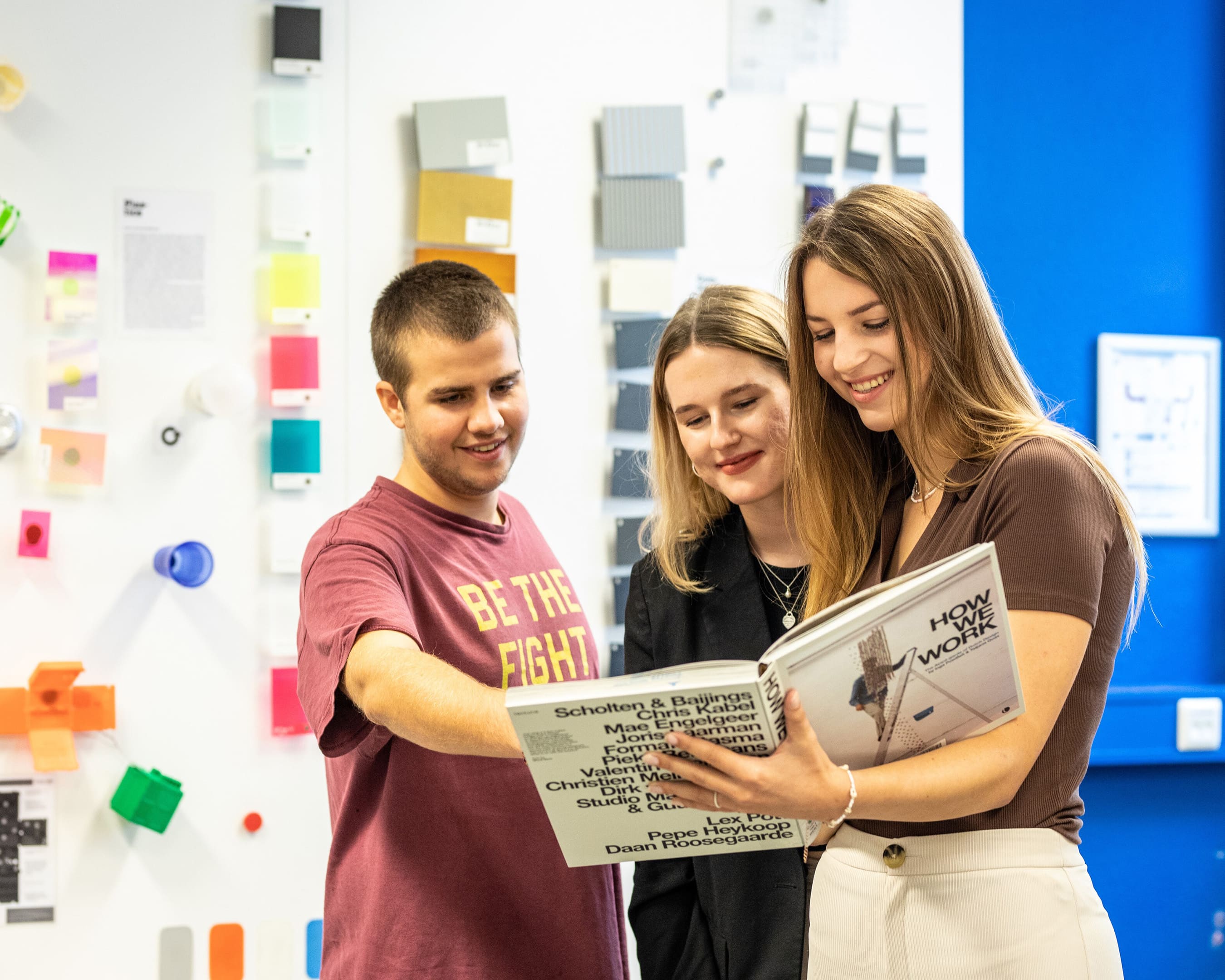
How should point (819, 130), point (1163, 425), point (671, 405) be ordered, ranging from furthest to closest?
1. point (1163, 425)
2. point (819, 130)
3. point (671, 405)

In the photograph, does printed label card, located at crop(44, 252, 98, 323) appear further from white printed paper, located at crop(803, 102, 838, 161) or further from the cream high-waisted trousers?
the cream high-waisted trousers

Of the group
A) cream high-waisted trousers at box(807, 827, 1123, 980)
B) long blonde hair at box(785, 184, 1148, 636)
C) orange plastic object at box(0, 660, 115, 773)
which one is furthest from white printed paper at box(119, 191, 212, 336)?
cream high-waisted trousers at box(807, 827, 1123, 980)

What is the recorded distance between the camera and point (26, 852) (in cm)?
221

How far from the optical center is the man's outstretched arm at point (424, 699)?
1096mm

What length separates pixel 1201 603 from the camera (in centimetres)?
283

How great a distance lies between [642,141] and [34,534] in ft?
5.03

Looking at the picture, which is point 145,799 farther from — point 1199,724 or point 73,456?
point 1199,724

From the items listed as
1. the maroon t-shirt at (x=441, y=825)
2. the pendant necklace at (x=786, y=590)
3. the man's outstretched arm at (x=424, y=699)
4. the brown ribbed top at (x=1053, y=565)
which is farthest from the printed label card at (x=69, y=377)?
the brown ribbed top at (x=1053, y=565)

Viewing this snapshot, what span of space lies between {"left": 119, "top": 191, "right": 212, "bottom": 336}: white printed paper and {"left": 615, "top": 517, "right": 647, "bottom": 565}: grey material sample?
0.99 m

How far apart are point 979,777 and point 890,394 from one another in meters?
0.43

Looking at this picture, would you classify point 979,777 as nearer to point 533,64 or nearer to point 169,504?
point 169,504

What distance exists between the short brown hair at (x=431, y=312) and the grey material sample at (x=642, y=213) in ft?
2.96

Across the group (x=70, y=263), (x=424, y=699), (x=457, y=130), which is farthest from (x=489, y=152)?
(x=424, y=699)

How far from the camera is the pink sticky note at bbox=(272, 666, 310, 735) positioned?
230 cm
